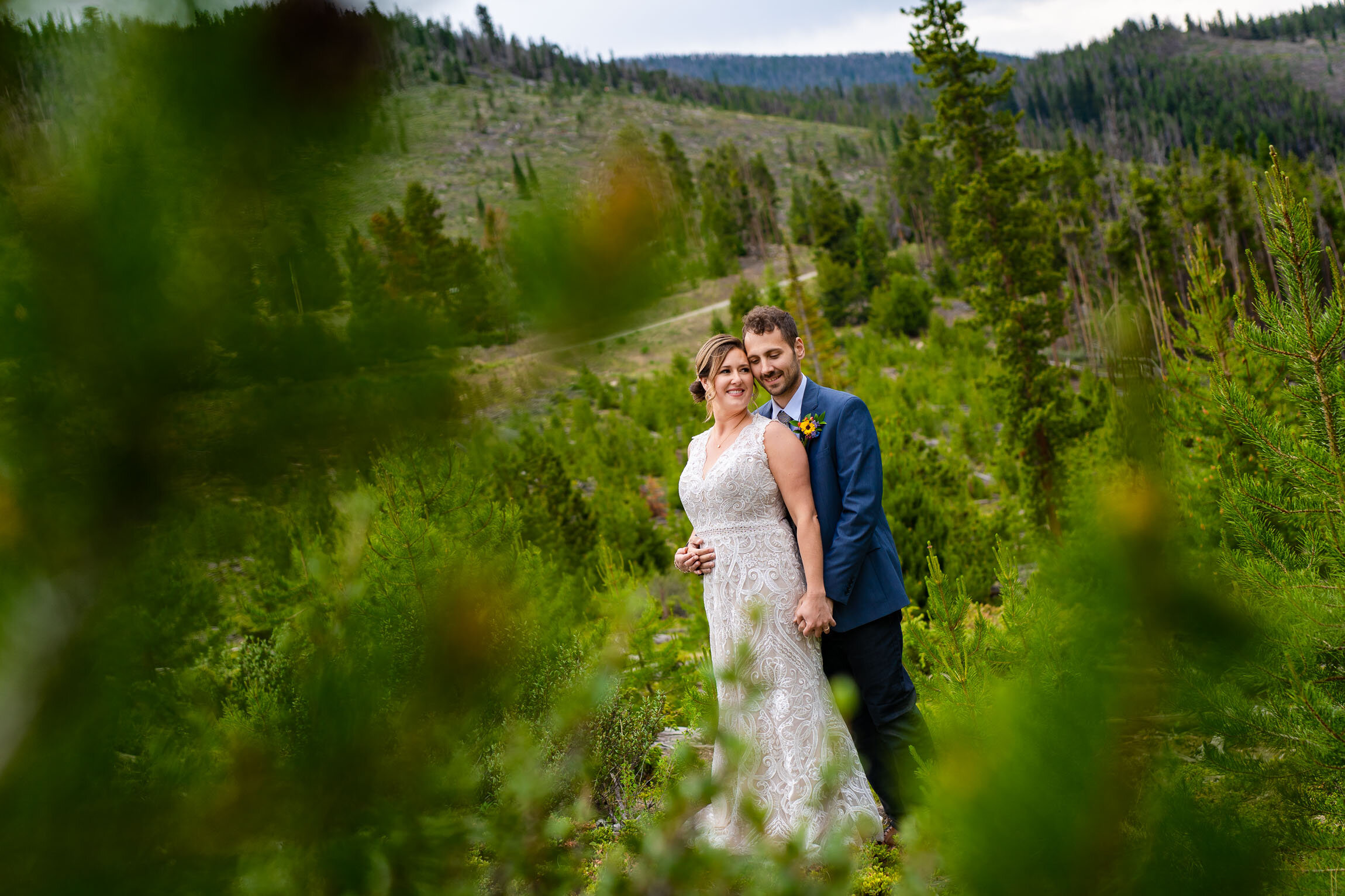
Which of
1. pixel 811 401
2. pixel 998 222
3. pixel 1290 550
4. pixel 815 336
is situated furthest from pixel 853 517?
pixel 815 336

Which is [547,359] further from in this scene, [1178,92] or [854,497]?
[1178,92]

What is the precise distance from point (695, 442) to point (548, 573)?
170 centimetres

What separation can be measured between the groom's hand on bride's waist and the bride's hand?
435 mm

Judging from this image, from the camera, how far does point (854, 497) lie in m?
2.93

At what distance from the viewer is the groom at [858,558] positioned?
2902mm

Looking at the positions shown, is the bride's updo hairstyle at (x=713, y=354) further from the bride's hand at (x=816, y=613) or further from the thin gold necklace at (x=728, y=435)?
the bride's hand at (x=816, y=613)

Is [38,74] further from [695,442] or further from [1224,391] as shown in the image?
[695,442]

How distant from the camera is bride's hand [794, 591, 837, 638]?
2967 mm

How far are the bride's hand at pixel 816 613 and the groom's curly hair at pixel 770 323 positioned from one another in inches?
38.7

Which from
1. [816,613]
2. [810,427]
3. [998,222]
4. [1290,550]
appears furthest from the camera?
[998,222]

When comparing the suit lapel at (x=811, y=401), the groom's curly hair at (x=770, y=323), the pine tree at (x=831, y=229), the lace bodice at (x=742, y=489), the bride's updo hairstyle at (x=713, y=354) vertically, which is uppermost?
the pine tree at (x=831, y=229)

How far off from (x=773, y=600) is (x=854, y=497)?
52 centimetres

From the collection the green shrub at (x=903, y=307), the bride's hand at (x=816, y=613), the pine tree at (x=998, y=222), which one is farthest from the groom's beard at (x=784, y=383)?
the green shrub at (x=903, y=307)

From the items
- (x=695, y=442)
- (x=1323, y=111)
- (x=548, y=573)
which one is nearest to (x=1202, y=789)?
(x=695, y=442)
